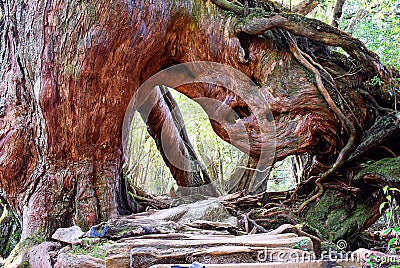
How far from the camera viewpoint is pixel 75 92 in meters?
3.53

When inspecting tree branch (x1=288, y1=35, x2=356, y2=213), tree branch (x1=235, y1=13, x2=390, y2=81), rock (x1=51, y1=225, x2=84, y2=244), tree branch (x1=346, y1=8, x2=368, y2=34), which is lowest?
rock (x1=51, y1=225, x2=84, y2=244)

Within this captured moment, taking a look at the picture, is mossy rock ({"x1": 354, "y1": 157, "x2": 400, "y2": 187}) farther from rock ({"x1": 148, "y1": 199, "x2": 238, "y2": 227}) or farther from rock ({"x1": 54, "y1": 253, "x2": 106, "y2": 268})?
rock ({"x1": 54, "y1": 253, "x2": 106, "y2": 268})

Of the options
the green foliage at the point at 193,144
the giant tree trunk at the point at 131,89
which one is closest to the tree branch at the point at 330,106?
the giant tree trunk at the point at 131,89

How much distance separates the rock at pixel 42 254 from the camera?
115 inches

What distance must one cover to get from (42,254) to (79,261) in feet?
2.20

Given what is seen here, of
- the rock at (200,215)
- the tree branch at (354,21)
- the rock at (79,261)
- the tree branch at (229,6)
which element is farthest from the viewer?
the tree branch at (354,21)

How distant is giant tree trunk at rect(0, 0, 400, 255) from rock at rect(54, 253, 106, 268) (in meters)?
0.92

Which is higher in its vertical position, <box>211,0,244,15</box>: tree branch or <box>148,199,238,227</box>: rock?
<box>211,0,244,15</box>: tree branch

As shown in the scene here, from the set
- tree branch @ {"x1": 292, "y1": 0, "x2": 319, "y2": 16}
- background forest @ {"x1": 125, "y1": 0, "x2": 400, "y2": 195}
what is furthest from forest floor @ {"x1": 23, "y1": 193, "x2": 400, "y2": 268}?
background forest @ {"x1": 125, "y1": 0, "x2": 400, "y2": 195}

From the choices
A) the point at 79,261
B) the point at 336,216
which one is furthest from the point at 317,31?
the point at 79,261

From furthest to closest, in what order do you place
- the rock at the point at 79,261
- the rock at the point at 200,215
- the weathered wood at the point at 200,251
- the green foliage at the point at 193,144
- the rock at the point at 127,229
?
the green foliage at the point at 193,144 < the rock at the point at 200,215 < the rock at the point at 127,229 < the rock at the point at 79,261 < the weathered wood at the point at 200,251

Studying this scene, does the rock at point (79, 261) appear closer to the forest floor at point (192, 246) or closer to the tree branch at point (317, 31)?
the forest floor at point (192, 246)

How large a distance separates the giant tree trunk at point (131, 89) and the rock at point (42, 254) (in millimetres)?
306

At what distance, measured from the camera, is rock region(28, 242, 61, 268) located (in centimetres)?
292
